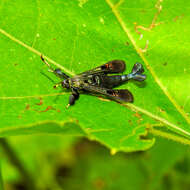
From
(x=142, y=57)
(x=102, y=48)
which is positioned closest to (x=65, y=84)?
(x=102, y=48)

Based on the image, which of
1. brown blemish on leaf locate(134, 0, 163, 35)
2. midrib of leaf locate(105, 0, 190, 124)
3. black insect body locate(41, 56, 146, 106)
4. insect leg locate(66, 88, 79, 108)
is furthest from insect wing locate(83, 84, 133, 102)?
brown blemish on leaf locate(134, 0, 163, 35)

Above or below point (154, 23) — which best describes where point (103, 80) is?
below

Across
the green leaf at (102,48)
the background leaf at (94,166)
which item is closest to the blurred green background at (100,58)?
the green leaf at (102,48)

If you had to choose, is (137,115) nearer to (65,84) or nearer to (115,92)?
(115,92)

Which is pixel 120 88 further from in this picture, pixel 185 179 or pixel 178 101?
pixel 185 179

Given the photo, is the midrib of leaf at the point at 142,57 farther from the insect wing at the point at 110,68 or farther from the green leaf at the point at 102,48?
the insect wing at the point at 110,68

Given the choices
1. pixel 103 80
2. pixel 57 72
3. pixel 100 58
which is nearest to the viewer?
pixel 57 72
